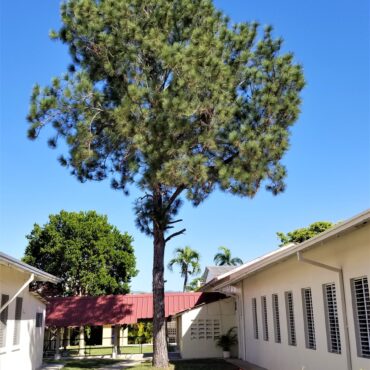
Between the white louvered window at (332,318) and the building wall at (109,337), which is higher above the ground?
the white louvered window at (332,318)

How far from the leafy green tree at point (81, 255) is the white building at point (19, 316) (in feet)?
40.2

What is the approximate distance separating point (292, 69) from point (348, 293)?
6.90 metres

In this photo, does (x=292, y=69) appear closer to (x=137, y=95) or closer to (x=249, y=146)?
(x=249, y=146)

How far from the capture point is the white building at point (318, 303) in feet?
26.2

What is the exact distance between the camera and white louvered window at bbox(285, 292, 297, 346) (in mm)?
11539

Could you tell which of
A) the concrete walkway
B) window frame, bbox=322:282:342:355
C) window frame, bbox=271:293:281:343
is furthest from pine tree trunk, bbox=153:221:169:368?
window frame, bbox=322:282:342:355

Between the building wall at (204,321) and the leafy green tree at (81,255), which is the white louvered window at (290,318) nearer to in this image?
the building wall at (204,321)

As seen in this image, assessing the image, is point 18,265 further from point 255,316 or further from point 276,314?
point 255,316

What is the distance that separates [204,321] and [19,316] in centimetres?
896

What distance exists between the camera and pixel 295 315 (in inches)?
438

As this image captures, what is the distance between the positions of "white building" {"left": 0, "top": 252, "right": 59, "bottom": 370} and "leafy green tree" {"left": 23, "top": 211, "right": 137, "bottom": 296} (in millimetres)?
12241

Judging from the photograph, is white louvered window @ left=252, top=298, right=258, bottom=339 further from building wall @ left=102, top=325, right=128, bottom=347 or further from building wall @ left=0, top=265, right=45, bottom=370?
building wall @ left=102, top=325, right=128, bottom=347

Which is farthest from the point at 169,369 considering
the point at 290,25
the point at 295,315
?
the point at 290,25

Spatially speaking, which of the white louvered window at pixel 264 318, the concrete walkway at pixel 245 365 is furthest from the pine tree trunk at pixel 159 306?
the white louvered window at pixel 264 318
